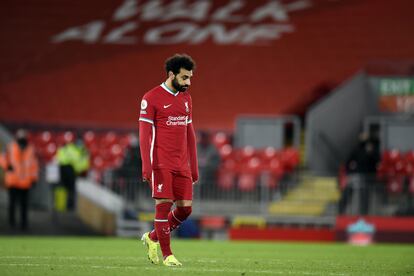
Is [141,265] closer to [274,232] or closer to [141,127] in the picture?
[141,127]

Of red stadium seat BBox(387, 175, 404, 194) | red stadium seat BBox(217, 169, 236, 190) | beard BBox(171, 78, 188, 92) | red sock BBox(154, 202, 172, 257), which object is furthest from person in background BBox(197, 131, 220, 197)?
beard BBox(171, 78, 188, 92)

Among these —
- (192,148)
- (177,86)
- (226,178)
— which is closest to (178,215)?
(192,148)

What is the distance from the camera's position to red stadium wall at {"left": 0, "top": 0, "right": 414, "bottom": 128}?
29750mm

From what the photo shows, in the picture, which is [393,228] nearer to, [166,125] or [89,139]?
[89,139]

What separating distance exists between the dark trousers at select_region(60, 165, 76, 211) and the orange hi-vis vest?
2.39m

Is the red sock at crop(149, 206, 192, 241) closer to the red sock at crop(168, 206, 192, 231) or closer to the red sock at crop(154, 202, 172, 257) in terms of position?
the red sock at crop(168, 206, 192, 231)

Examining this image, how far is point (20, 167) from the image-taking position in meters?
20.5

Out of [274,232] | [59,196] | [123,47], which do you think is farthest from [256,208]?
[123,47]

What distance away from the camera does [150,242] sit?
33.9ft

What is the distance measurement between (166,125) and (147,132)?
0.67 feet

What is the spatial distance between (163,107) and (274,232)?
12.3 metres

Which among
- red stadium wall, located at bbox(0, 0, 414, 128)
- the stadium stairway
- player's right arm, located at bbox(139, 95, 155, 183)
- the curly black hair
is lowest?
the stadium stairway

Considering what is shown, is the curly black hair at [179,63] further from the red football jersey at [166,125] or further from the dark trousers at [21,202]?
the dark trousers at [21,202]

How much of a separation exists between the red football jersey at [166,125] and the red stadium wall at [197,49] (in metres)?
19.6
